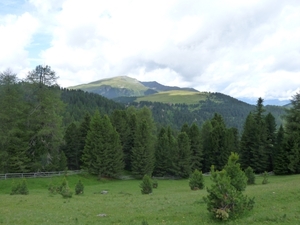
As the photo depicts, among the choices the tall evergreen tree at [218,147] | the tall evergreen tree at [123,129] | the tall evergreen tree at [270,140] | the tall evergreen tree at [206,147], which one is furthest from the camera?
the tall evergreen tree at [123,129]

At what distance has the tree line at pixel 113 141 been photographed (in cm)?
4900

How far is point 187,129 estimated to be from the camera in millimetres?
73875

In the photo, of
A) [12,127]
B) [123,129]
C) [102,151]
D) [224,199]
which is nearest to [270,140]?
[123,129]

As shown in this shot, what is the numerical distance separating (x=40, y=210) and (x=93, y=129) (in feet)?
122

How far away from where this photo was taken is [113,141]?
60250mm

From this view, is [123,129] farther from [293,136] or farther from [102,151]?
[293,136]

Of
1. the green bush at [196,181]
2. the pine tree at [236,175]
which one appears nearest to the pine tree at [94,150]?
the green bush at [196,181]

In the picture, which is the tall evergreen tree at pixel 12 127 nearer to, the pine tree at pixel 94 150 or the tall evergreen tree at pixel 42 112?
the tall evergreen tree at pixel 42 112

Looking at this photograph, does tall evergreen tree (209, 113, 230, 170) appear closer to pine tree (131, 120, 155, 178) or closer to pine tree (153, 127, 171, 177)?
pine tree (153, 127, 171, 177)

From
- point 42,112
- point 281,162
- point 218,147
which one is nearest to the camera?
point 42,112

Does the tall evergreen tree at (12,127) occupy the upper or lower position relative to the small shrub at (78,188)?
upper

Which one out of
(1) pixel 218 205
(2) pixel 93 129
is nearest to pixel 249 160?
(2) pixel 93 129

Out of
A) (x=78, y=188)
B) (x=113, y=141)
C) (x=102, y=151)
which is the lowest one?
(x=78, y=188)

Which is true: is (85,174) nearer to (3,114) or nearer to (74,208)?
(3,114)
